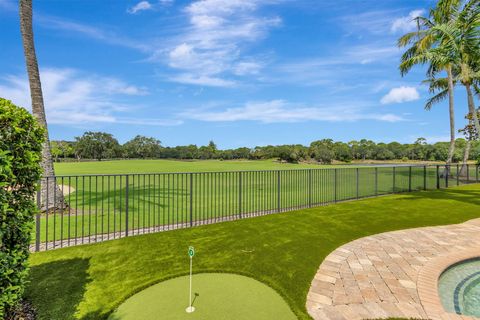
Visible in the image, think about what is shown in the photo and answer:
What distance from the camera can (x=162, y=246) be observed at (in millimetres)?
4559

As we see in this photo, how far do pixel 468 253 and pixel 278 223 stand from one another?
3764 mm

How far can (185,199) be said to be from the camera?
10648 millimetres

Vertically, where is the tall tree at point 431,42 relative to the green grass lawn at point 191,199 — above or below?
above

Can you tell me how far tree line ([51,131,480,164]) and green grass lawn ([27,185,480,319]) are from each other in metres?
45.9

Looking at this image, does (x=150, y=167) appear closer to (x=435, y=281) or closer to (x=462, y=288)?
(x=435, y=281)

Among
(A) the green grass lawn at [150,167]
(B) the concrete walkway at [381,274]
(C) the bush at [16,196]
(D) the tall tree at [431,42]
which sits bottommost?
(B) the concrete walkway at [381,274]

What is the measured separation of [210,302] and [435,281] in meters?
3.20

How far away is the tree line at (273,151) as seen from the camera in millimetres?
53281

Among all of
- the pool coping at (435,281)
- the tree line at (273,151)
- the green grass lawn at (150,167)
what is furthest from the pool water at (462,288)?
the tree line at (273,151)

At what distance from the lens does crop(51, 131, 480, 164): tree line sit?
53.3m

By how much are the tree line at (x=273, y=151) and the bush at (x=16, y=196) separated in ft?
166

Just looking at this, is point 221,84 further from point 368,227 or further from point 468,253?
point 468,253

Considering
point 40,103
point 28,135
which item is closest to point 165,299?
point 28,135

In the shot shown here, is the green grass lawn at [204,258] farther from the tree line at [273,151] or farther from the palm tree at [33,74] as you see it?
the tree line at [273,151]
